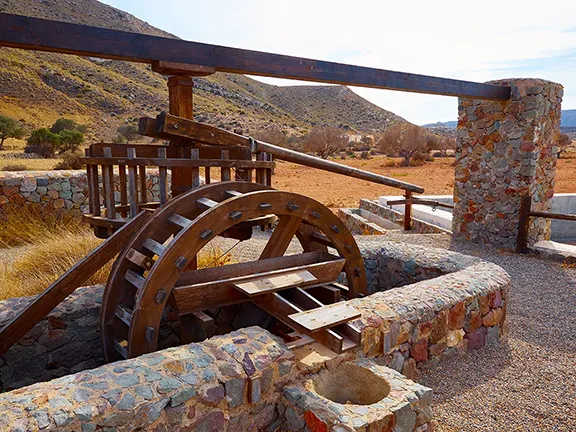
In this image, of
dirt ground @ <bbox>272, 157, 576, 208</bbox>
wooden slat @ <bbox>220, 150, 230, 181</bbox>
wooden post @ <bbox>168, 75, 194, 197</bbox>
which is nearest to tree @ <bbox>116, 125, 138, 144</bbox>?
dirt ground @ <bbox>272, 157, 576, 208</bbox>

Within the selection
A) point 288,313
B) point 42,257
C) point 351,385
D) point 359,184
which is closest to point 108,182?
point 288,313

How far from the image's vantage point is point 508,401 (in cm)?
325

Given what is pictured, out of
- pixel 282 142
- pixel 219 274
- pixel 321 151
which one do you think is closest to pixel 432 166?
pixel 321 151

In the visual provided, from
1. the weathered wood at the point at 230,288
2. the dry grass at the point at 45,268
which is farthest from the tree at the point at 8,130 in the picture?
the weathered wood at the point at 230,288

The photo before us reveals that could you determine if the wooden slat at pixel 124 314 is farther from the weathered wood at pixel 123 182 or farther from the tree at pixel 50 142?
the tree at pixel 50 142

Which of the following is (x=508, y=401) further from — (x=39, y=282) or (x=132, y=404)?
(x=39, y=282)

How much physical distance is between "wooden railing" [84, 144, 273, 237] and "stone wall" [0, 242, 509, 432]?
79 cm

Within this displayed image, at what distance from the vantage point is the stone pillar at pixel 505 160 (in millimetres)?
7160

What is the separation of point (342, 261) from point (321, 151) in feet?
88.2

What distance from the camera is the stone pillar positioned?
716 cm

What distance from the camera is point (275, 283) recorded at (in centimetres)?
329

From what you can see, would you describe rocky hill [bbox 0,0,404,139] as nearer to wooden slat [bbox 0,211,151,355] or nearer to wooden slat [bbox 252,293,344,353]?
wooden slat [bbox 0,211,151,355]

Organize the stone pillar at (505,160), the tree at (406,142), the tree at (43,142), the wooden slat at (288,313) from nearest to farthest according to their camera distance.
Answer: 1. the wooden slat at (288,313)
2. the stone pillar at (505,160)
3. the tree at (43,142)
4. the tree at (406,142)

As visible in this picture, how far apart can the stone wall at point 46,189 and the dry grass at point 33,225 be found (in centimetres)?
16
